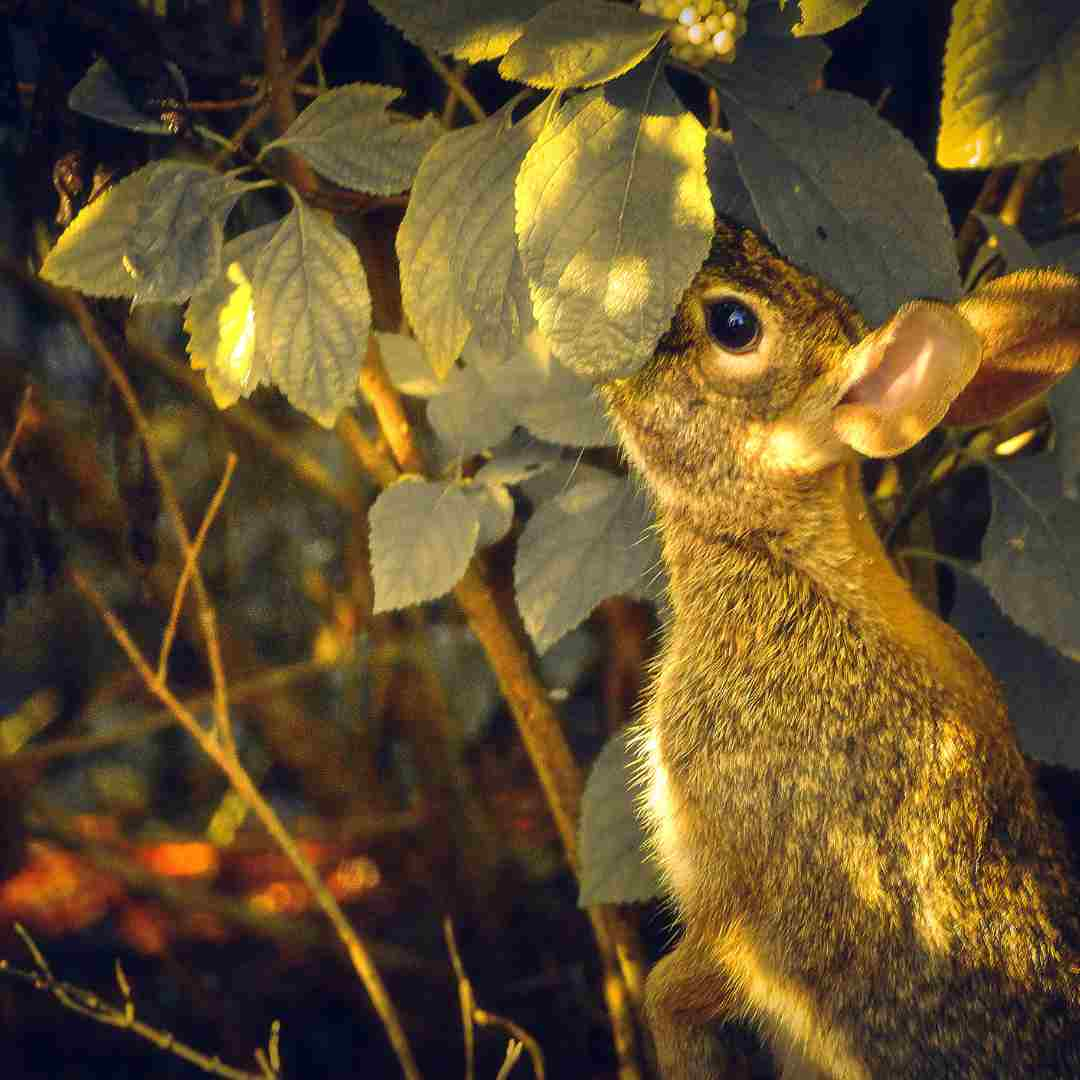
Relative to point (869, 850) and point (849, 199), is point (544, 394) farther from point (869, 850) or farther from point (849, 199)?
point (869, 850)

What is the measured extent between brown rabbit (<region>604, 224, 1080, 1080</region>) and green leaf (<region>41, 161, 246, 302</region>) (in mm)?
268

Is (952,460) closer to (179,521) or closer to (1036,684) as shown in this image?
(1036,684)

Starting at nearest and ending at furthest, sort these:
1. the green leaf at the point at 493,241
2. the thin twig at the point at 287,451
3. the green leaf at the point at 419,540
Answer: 1. the green leaf at the point at 493,241
2. the green leaf at the point at 419,540
3. the thin twig at the point at 287,451

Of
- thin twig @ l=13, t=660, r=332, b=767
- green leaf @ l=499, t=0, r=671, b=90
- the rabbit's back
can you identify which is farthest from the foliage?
thin twig @ l=13, t=660, r=332, b=767

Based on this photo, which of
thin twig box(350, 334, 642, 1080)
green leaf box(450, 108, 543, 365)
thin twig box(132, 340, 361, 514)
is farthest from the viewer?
thin twig box(132, 340, 361, 514)

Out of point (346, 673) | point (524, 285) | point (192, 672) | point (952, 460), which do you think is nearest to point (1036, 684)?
point (952, 460)

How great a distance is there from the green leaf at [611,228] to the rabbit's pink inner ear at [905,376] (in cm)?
11

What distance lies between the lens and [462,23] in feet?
2.11

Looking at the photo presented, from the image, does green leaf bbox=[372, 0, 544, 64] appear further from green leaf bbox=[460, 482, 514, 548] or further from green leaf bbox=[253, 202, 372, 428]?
green leaf bbox=[460, 482, 514, 548]

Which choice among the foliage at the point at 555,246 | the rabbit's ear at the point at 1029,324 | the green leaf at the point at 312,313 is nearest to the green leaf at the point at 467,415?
the foliage at the point at 555,246

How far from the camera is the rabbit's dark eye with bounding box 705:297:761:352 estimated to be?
2.29 feet

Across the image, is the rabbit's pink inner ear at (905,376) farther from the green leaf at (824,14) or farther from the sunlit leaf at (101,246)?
the sunlit leaf at (101,246)

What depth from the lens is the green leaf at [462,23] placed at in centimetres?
64

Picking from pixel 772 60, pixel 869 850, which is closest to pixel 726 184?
pixel 772 60
